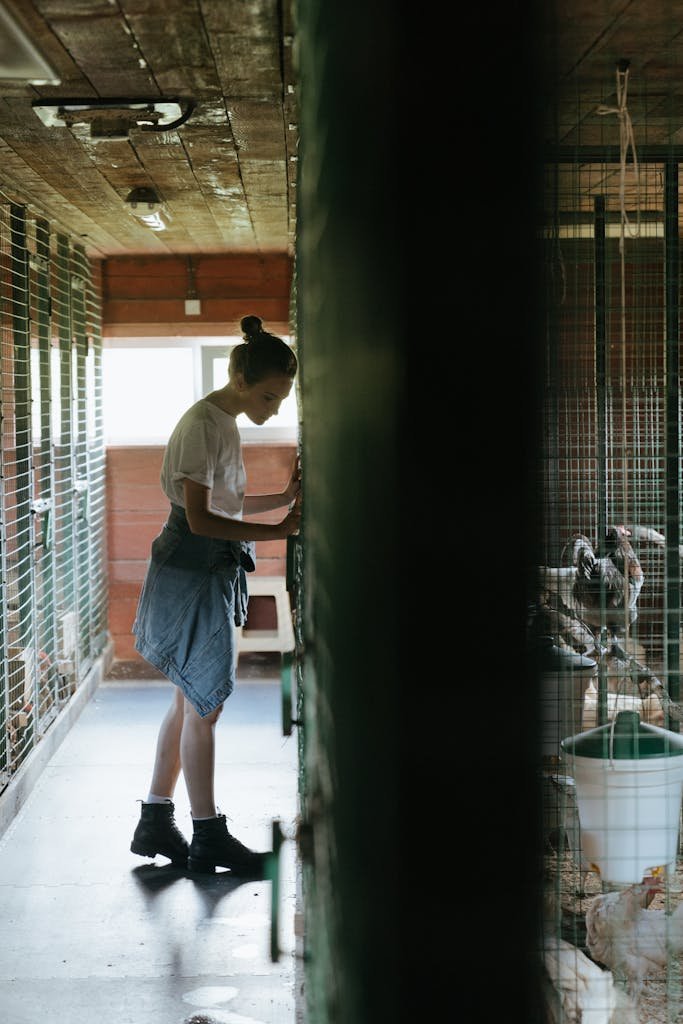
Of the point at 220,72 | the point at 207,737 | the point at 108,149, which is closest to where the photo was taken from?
the point at 220,72

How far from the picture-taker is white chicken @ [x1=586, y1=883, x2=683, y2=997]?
8.03ft

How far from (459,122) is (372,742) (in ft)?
0.69

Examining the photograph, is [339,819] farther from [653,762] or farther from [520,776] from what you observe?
[653,762]

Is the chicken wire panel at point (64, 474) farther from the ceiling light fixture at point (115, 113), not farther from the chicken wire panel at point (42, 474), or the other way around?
the ceiling light fixture at point (115, 113)

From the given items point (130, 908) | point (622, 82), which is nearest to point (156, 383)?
point (130, 908)

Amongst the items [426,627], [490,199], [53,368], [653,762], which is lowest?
[653,762]

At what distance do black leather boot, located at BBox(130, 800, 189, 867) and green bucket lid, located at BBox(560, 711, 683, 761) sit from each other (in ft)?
5.31

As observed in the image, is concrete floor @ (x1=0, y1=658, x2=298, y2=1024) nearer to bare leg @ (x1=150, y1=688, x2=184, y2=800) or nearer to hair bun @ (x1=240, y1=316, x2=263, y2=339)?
bare leg @ (x1=150, y1=688, x2=184, y2=800)

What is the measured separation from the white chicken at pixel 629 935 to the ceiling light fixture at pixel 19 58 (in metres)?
2.30

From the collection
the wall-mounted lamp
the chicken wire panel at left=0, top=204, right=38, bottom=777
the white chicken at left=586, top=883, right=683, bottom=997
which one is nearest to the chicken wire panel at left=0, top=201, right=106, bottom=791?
the chicken wire panel at left=0, top=204, right=38, bottom=777

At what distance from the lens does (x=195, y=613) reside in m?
3.29

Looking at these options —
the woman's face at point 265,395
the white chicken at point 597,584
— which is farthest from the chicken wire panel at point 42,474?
the white chicken at point 597,584

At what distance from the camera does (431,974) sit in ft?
1.11

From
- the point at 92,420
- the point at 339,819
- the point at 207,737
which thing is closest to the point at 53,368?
the point at 92,420
